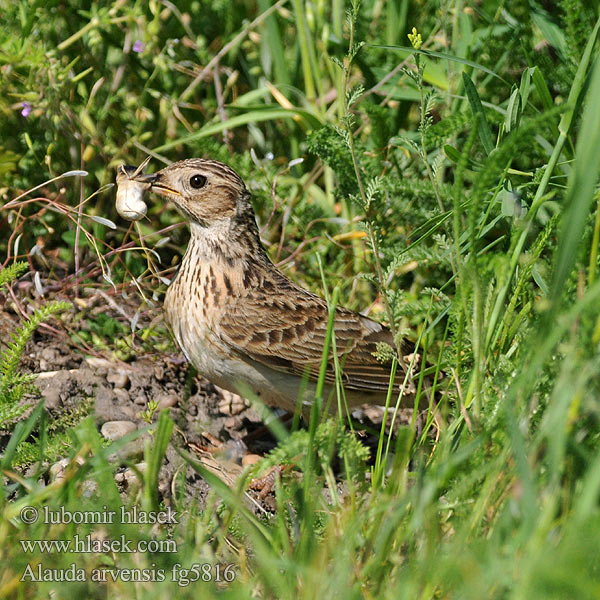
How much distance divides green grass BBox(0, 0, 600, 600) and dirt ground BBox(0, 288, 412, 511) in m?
0.19

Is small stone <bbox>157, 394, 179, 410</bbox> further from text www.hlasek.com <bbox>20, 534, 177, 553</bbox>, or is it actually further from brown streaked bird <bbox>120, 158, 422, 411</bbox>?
text www.hlasek.com <bbox>20, 534, 177, 553</bbox>

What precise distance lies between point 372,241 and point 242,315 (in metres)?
1.04

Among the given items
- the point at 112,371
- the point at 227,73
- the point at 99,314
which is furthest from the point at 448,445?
the point at 227,73

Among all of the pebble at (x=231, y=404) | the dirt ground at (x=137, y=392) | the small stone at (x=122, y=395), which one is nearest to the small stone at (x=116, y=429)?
the dirt ground at (x=137, y=392)

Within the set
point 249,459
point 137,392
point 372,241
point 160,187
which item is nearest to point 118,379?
point 137,392

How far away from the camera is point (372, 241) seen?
13.1ft

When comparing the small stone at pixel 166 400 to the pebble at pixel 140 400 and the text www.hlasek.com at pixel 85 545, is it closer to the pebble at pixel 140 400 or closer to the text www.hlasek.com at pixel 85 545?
the pebble at pixel 140 400

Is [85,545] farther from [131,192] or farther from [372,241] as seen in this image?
[131,192]

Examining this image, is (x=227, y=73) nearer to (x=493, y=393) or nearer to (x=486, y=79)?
(x=486, y=79)

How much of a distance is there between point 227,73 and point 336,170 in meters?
1.86

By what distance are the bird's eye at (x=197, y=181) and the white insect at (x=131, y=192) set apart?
0.76ft

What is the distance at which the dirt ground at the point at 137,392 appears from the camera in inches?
186

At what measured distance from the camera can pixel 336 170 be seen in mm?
4922

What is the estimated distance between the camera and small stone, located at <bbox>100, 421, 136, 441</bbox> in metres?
4.53
